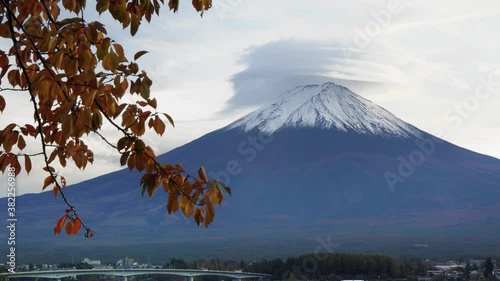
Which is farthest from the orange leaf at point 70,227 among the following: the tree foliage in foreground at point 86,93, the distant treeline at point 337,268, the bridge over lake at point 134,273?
the distant treeline at point 337,268

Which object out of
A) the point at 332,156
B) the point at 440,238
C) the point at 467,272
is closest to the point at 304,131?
the point at 332,156

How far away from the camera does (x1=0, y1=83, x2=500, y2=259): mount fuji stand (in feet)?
386

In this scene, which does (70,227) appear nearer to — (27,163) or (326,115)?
(27,163)

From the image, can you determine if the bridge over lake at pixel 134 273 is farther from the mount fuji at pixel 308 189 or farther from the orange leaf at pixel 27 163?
the orange leaf at pixel 27 163

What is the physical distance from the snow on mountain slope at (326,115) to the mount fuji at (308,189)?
15cm

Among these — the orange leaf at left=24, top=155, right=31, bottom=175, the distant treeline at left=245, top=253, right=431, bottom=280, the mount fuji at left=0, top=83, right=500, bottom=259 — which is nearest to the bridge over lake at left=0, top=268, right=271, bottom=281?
the distant treeline at left=245, top=253, right=431, bottom=280

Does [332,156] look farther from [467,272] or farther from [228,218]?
[467,272]

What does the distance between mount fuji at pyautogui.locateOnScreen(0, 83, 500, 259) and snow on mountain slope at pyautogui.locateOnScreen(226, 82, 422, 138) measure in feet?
0.50

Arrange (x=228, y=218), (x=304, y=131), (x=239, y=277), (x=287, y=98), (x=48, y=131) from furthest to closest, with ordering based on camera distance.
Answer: (x=287, y=98), (x=304, y=131), (x=228, y=218), (x=239, y=277), (x=48, y=131)

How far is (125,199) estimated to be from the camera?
12800 centimetres

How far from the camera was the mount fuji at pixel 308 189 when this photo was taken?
386 ft

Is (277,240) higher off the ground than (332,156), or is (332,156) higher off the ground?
(332,156)

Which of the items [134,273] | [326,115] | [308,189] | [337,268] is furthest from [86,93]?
[326,115]

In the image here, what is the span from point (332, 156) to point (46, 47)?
131 meters
